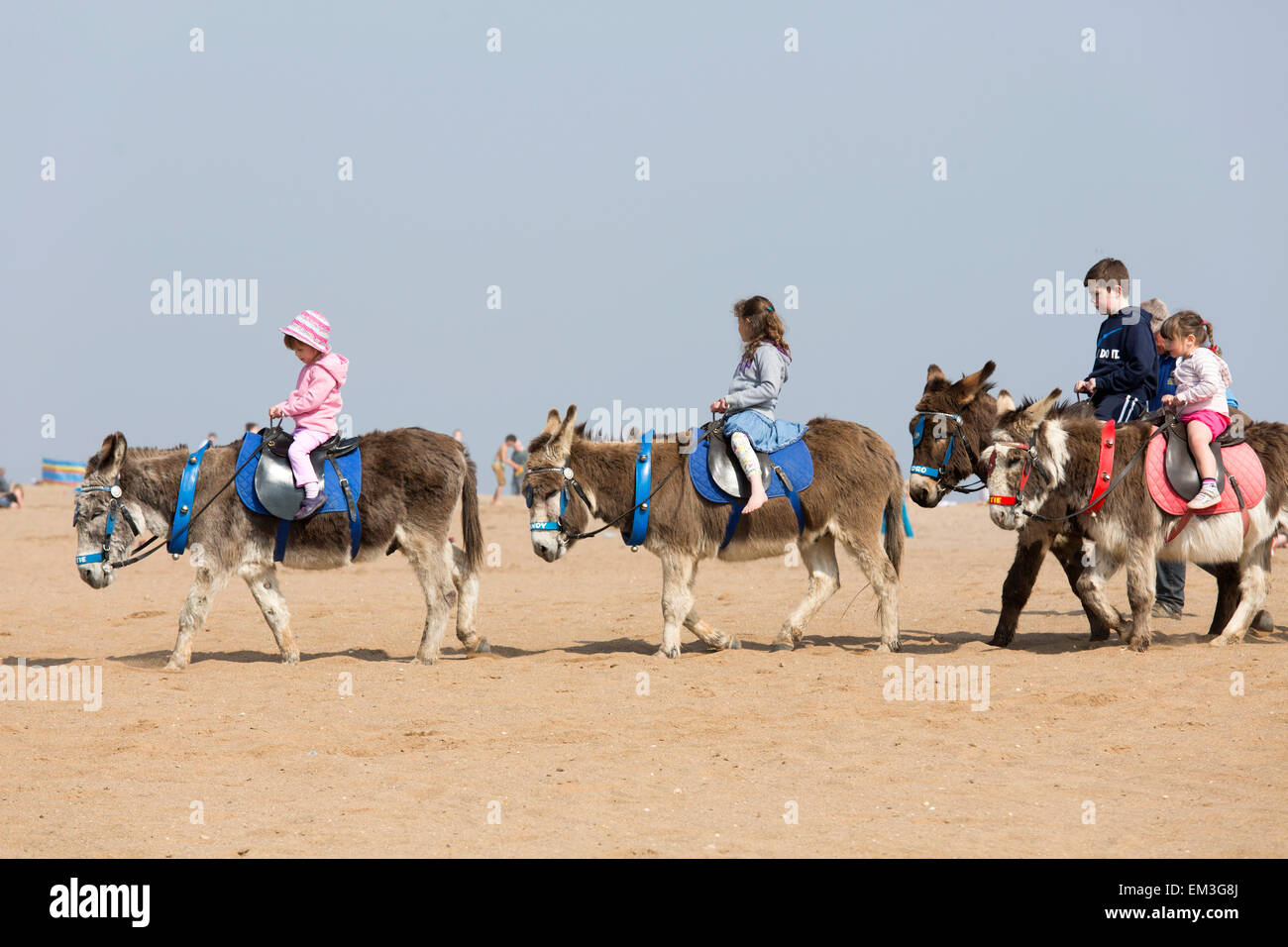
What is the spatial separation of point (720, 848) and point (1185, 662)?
5.04m

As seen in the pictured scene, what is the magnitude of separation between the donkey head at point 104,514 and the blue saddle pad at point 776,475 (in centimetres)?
440

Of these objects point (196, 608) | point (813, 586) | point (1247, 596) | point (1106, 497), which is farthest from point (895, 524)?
point (196, 608)

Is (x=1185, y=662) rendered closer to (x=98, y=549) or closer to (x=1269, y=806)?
(x=1269, y=806)

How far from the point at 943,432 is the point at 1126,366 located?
4.99 feet

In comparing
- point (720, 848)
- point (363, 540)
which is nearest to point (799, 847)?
point (720, 848)

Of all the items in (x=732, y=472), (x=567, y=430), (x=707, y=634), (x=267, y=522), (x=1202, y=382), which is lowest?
(x=707, y=634)

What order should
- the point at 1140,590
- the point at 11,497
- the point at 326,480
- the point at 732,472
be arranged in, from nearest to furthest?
1. the point at 1140,590
2. the point at 326,480
3. the point at 732,472
4. the point at 11,497

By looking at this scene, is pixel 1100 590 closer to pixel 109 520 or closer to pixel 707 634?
pixel 707 634

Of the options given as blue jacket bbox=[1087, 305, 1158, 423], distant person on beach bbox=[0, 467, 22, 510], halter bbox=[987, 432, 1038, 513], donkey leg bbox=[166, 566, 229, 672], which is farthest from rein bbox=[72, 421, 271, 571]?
distant person on beach bbox=[0, 467, 22, 510]

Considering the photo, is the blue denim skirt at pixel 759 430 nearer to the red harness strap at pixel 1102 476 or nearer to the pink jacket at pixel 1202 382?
the red harness strap at pixel 1102 476

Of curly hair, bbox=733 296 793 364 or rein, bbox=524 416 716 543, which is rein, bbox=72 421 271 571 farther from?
curly hair, bbox=733 296 793 364

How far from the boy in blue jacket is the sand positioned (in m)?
1.91

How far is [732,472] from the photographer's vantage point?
34.9 ft

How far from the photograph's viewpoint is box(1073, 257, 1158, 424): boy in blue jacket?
418 inches
